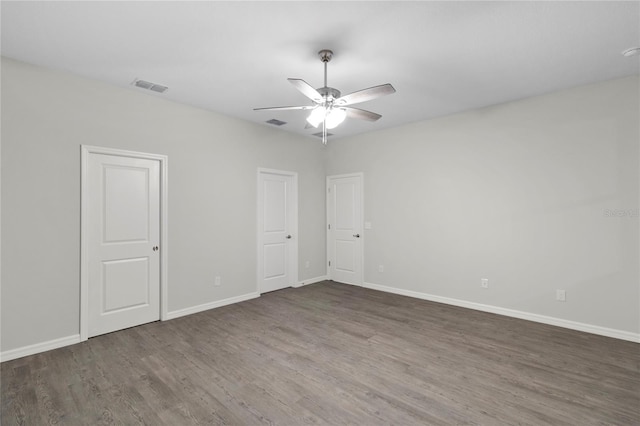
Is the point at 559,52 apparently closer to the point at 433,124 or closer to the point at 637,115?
the point at 637,115

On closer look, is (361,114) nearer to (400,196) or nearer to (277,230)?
(400,196)

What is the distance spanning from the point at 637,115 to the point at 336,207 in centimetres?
421

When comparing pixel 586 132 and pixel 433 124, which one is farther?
pixel 433 124

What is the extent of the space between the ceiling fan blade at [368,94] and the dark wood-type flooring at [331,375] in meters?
2.29

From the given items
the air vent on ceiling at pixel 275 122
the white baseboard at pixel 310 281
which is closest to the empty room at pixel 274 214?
the air vent on ceiling at pixel 275 122

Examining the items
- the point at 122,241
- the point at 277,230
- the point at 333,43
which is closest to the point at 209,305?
the point at 122,241

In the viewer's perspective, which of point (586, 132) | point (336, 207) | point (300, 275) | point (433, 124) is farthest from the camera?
point (336, 207)

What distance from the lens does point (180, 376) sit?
259 centimetres

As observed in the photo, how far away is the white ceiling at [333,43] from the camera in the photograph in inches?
88.4

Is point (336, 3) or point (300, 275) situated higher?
point (336, 3)

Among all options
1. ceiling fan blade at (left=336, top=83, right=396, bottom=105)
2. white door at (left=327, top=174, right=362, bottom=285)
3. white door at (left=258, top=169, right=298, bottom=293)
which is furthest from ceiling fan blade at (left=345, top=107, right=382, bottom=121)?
white door at (left=327, top=174, right=362, bottom=285)

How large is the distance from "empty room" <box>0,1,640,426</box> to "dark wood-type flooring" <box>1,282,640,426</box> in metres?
0.02

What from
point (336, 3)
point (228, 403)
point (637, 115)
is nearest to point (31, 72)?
point (336, 3)

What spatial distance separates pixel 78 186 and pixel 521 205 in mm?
5129
